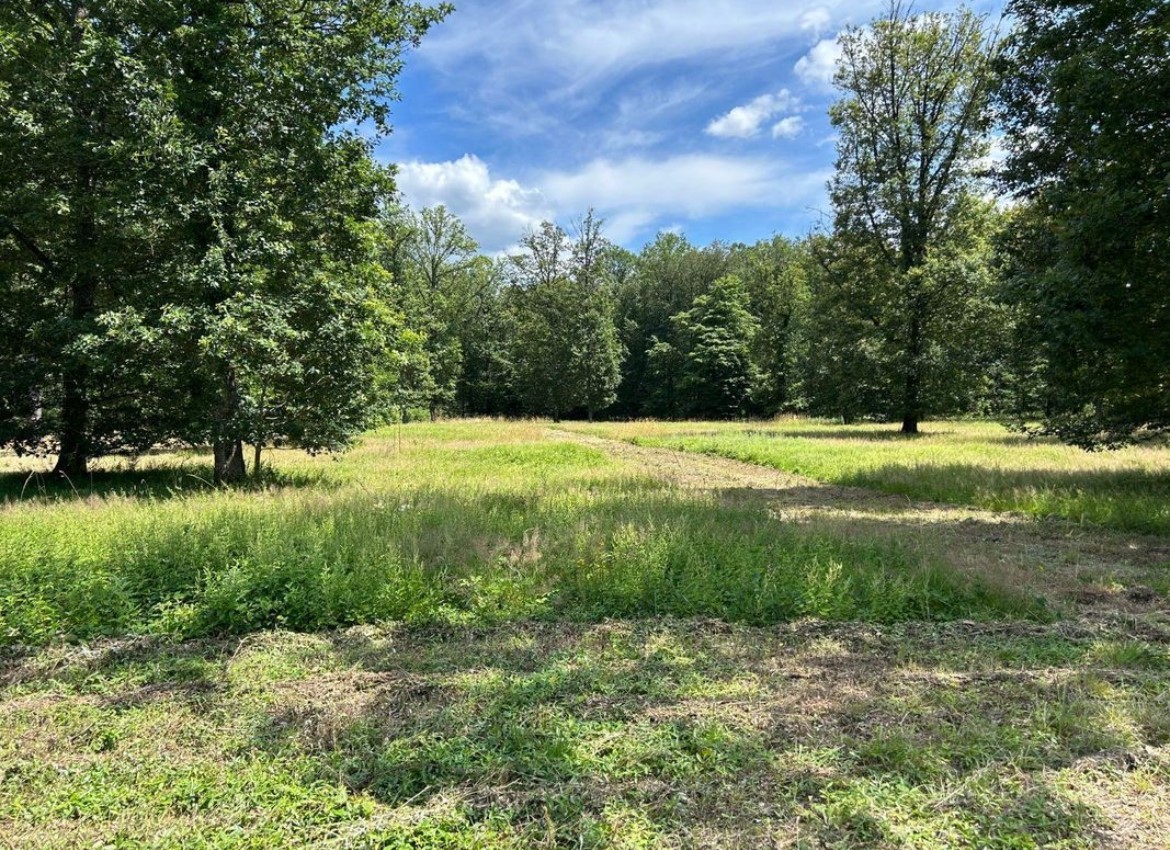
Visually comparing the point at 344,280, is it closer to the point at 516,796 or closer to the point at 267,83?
the point at 267,83

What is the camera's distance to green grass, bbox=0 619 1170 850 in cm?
270

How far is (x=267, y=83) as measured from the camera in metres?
12.0

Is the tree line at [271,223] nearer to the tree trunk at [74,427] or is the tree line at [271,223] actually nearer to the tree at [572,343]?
the tree trunk at [74,427]

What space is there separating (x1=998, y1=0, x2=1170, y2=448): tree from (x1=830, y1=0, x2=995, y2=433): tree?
16.4m

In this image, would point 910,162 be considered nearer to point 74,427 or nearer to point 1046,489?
point 1046,489

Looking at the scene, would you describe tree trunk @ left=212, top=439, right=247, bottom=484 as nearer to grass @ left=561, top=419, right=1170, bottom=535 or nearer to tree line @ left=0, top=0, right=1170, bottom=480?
tree line @ left=0, top=0, right=1170, bottom=480

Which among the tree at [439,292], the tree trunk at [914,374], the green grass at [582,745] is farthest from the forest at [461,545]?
the tree at [439,292]

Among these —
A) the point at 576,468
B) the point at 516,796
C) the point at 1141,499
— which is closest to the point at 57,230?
the point at 576,468

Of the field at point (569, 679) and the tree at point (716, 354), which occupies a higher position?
the tree at point (716, 354)

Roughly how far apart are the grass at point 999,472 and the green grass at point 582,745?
659 cm

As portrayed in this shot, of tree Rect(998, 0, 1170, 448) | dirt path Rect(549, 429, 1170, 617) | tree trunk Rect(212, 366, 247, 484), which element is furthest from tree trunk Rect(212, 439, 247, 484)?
tree Rect(998, 0, 1170, 448)

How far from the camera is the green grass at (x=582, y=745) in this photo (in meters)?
2.70

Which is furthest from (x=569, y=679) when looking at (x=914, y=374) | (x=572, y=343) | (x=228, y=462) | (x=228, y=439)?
(x=572, y=343)

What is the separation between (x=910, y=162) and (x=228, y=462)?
30101 millimetres
